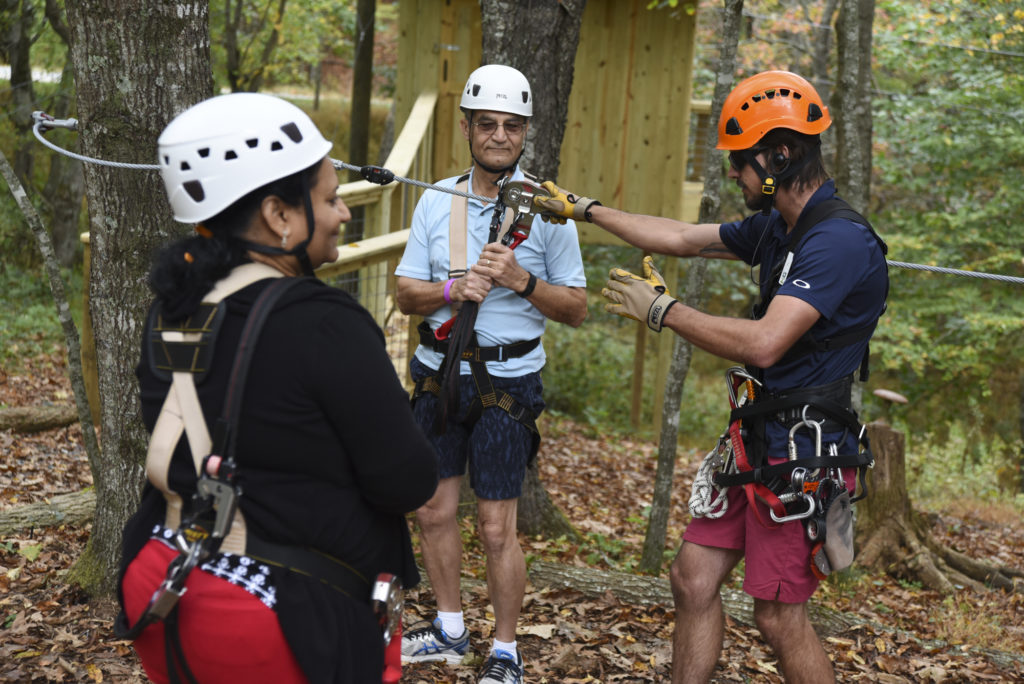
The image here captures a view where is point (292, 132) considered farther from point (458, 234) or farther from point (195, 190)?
point (458, 234)

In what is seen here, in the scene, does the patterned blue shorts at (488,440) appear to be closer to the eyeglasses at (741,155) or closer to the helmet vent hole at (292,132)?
the eyeglasses at (741,155)

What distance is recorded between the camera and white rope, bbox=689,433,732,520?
340 cm

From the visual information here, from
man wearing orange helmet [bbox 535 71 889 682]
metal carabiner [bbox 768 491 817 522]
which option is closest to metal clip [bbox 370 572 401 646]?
man wearing orange helmet [bbox 535 71 889 682]

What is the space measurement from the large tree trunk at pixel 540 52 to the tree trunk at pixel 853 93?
292 cm

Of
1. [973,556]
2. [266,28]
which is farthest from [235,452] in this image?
→ [266,28]

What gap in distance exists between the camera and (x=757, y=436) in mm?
3314

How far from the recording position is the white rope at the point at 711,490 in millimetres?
3402

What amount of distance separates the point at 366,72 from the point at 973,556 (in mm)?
9298

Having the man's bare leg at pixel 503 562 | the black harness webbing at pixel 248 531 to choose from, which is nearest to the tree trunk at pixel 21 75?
the man's bare leg at pixel 503 562

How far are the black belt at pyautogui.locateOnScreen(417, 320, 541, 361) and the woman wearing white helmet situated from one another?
1.64 m

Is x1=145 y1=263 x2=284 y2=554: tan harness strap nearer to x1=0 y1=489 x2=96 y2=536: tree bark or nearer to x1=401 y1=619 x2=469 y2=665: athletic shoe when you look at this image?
x1=401 y1=619 x2=469 y2=665: athletic shoe

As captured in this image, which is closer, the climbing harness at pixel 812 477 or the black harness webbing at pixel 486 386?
the climbing harness at pixel 812 477

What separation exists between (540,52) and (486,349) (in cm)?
212

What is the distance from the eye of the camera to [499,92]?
12.5 feet
